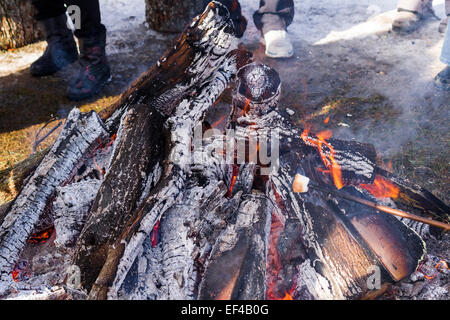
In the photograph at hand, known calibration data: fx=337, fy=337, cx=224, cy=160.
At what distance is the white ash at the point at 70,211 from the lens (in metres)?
1.67

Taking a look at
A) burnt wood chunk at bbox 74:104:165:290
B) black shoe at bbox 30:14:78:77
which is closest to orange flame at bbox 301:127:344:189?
burnt wood chunk at bbox 74:104:165:290

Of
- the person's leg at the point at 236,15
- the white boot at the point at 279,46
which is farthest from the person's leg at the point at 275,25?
the person's leg at the point at 236,15

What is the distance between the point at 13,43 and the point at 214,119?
2971mm

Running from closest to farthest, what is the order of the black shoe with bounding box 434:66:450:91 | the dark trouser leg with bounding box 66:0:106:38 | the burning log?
the burning log < the black shoe with bounding box 434:66:450:91 < the dark trouser leg with bounding box 66:0:106:38

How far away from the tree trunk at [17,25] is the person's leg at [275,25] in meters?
2.74

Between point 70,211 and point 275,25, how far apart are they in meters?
3.33

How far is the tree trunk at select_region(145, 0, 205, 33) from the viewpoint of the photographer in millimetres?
4410

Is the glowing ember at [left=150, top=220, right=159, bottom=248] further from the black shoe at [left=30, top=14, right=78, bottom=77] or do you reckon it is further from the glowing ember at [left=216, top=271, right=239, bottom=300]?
the black shoe at [left=30, top=14, right=78, bottom=77]

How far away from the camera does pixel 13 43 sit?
4207mm

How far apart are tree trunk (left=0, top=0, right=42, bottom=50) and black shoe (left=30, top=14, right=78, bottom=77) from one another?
1.85 ft

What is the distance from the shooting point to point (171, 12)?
448 cm

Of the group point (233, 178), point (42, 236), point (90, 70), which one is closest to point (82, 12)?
point (90, 70)

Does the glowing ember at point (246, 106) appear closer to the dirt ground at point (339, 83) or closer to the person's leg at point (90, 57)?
the dirt ground at point (339, 83)

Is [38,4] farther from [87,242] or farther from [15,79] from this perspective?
[87,242]
